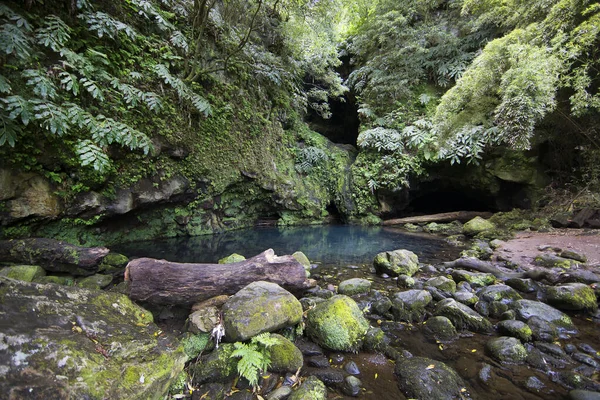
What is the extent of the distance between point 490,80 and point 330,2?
196 inches

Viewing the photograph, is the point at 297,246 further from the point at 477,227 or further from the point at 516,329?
the point at 477,227

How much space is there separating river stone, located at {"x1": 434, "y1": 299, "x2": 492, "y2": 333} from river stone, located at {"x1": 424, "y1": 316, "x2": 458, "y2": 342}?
0.19m

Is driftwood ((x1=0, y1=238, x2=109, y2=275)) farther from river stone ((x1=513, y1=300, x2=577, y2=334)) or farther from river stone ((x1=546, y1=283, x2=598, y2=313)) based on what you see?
river stone ((x1=546, y1=283, x2=598, y2=313))

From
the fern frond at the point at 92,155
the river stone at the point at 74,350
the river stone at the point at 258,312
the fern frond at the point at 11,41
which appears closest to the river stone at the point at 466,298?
the river stone at the point at 258,312

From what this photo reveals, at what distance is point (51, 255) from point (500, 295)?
6528 mm

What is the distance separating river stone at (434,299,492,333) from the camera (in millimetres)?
2879

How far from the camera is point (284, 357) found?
86.7 inches

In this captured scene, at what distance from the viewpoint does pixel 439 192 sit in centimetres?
1338

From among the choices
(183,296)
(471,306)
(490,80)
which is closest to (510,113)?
(490,80)

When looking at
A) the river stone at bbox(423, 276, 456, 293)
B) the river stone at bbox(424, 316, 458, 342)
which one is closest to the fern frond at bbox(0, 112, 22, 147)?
→ the river stone at bbox(424, 316, 458, 342)

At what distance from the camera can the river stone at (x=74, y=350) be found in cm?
130

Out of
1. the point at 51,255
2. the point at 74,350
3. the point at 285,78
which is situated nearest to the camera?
the point at 74,350

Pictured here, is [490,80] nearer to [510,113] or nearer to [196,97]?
[510,113]

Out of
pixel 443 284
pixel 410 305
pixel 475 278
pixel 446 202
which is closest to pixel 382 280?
pixel 443 284
